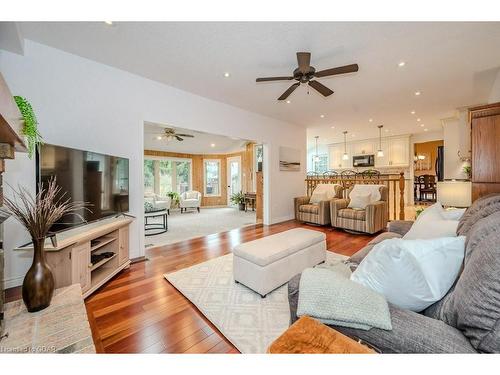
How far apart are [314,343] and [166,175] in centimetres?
885

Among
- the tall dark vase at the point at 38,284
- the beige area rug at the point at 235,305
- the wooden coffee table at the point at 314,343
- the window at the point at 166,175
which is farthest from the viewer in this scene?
the window at the point at 166,175

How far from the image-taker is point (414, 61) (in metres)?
2.80

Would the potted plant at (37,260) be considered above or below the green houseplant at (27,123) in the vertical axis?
below

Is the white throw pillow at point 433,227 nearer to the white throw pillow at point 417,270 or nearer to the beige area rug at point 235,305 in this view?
the white throw pillow at point 417,270

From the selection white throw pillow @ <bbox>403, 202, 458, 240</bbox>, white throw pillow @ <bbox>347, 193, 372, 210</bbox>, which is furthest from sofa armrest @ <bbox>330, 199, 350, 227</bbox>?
white throw pillow @ <bbox>403, 202, 458, 240</bbox>

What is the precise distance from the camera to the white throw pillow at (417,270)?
3.01ft

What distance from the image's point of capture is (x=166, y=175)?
870cm

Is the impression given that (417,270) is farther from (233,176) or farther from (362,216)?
(233,176)

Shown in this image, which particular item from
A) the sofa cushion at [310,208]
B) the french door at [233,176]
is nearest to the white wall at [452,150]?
the sofa cushion at [310,208]

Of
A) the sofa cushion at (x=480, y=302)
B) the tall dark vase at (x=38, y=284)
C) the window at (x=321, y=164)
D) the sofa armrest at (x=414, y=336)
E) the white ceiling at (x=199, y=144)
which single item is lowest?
the tall dark vase at (x=38, y=284)

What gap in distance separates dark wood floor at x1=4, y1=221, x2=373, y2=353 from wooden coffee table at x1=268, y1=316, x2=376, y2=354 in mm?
933

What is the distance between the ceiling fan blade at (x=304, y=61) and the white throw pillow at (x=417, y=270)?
6.90 feet

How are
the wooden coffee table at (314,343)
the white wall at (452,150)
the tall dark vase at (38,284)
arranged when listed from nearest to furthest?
the wooden coffee table at (314,343)
the tall dark vase at (38,284)
the white wall at (452,150)

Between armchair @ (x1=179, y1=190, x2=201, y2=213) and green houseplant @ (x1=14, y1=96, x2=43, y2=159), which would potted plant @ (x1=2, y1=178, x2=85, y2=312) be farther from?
armchair @ (x1=179, y1=190, x2=201, y2=213)
